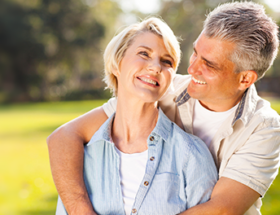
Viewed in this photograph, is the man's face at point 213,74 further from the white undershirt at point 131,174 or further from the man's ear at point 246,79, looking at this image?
the white undershirt at point 131,174

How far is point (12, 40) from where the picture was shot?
24828 millimetres

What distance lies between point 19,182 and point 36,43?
20.6 m

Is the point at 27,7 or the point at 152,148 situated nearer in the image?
the point at 152,148

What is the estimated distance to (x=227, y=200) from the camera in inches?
77.9

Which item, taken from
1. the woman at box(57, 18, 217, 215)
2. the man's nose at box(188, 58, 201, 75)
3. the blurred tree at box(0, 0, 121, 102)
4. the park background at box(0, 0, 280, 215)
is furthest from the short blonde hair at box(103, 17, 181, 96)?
the blurred tree at box(0, 0, 121, 102)

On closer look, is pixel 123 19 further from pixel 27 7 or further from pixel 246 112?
pixel 246 112

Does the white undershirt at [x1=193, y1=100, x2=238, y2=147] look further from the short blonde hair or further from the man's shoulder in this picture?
the short blonde hair

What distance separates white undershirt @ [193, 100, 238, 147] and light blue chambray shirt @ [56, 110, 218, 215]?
0.99 ft

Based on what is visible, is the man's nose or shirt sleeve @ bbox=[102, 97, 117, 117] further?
shirt sleeve @ bbox=[102, 97, 117, 117]

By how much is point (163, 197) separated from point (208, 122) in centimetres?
79

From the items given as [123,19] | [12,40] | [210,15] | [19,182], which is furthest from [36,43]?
[210,15]

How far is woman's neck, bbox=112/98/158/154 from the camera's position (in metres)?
2.33

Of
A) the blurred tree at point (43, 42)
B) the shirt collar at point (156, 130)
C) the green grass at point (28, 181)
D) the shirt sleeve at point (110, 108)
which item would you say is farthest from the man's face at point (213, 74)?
the blurred tree at point (43, 42)

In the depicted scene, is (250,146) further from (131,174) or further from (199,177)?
(131,174)
